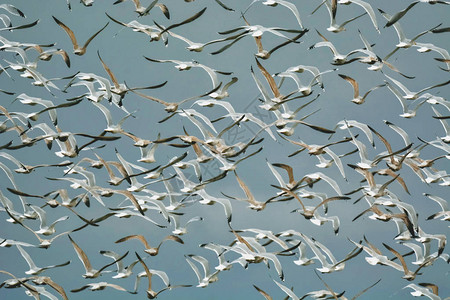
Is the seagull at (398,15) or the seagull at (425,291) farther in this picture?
the seagull at (425,291)

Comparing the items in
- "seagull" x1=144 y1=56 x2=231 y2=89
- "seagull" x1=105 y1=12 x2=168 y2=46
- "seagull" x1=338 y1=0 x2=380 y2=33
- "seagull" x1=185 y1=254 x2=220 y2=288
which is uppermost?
"seagull" x1=338 y1=0 x2=380 y2=33

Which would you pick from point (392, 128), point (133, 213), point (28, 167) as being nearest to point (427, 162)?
point (392, 128)

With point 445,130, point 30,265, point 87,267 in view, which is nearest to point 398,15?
point 445,130

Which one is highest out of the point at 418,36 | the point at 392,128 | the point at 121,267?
the point at 418,36

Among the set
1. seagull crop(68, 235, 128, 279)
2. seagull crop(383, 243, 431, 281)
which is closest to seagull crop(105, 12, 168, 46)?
seagull crop(68, 235, 128, 279)

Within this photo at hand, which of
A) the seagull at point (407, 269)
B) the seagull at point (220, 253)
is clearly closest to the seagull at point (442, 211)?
the seagull at point (407, 269)

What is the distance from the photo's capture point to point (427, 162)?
1644 inches

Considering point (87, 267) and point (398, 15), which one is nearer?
point (398, 15)

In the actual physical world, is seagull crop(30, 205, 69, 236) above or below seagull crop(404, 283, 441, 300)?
above

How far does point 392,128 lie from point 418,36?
434cm

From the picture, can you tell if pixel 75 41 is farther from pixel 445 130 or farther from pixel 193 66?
pixel 445 130

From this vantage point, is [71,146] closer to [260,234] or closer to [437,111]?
[260,234]

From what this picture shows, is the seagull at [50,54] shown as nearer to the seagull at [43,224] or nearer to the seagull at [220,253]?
the seagull at [43,224]

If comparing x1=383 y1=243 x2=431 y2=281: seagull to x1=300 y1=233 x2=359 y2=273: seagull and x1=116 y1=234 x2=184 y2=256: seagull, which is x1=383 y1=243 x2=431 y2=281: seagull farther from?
x1=116 y1=234 x2=184 y2=256: seagull
